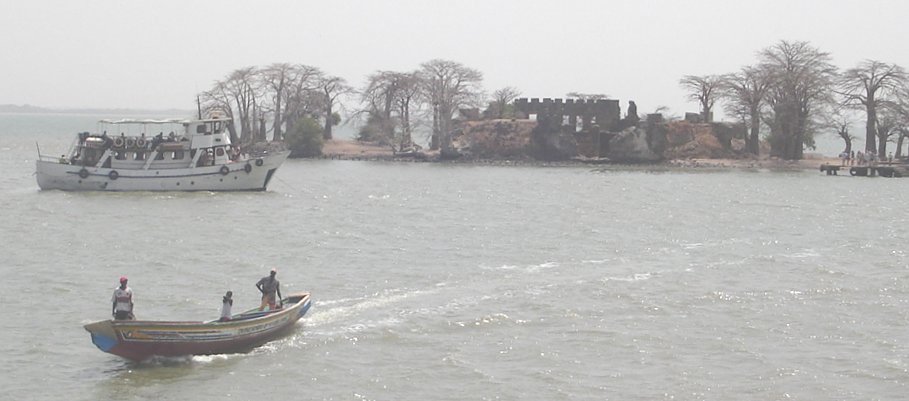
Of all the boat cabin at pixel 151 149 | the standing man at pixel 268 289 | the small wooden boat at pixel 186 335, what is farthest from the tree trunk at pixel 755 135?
the small wooden boat at pixel 186 335

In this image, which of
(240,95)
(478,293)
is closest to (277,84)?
(240,95)

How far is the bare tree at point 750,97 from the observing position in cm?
8425

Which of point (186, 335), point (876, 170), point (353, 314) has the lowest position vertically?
point (353, 314)

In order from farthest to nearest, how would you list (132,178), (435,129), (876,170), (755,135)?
(435,129) → (755,135) → (876,170) → (132,178)

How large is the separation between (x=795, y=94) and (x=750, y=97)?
9.87ft

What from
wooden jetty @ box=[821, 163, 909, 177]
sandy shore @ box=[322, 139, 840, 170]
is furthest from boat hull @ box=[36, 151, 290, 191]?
wooden jetty @ box=[821, 163, 909, 177]

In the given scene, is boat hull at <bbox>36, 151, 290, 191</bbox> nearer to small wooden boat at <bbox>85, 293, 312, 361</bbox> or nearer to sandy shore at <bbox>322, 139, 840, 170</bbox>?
sandy shore at <bbox>322, 139, 840, 170</bbox>

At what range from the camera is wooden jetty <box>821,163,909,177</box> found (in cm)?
7475

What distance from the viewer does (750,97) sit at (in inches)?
3327

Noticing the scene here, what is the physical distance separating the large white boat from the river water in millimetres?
1903

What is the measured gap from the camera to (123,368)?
2217 cm

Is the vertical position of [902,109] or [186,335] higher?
[902,109]

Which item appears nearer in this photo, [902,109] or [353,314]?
[353,314]

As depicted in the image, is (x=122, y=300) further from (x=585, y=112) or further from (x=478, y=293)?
(x=585, y=112)
